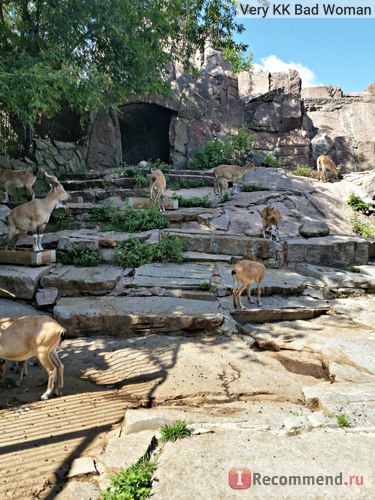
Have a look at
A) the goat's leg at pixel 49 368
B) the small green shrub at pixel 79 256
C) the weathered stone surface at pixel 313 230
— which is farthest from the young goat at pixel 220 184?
the goat's leg at pixel 49 368

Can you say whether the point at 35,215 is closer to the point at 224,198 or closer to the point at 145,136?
the point at 224,198

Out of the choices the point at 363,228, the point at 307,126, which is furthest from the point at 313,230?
the point at 307,126

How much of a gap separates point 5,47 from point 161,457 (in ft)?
41.5

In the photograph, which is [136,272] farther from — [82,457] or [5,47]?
[5,47]

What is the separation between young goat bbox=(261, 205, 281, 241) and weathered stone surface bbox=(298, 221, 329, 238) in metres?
1.10

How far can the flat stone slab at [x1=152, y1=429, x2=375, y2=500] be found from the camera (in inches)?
116

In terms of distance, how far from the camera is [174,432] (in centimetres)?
375

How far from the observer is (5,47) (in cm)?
1168

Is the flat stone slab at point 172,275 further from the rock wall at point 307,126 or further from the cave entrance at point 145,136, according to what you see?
the cave entrance at point 145,136

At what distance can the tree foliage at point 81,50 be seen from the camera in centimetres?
838

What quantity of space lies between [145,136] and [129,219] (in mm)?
13318

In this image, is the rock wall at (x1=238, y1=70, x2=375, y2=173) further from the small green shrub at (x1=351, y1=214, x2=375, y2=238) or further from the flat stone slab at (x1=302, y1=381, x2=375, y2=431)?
the flat stone slab at (x1=302, y1=381, x2=375, y2=431)

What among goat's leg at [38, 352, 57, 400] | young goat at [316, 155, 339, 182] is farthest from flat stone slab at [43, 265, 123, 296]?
young goat at [316, 155, 339, 182]

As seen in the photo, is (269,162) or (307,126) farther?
(307,126)
